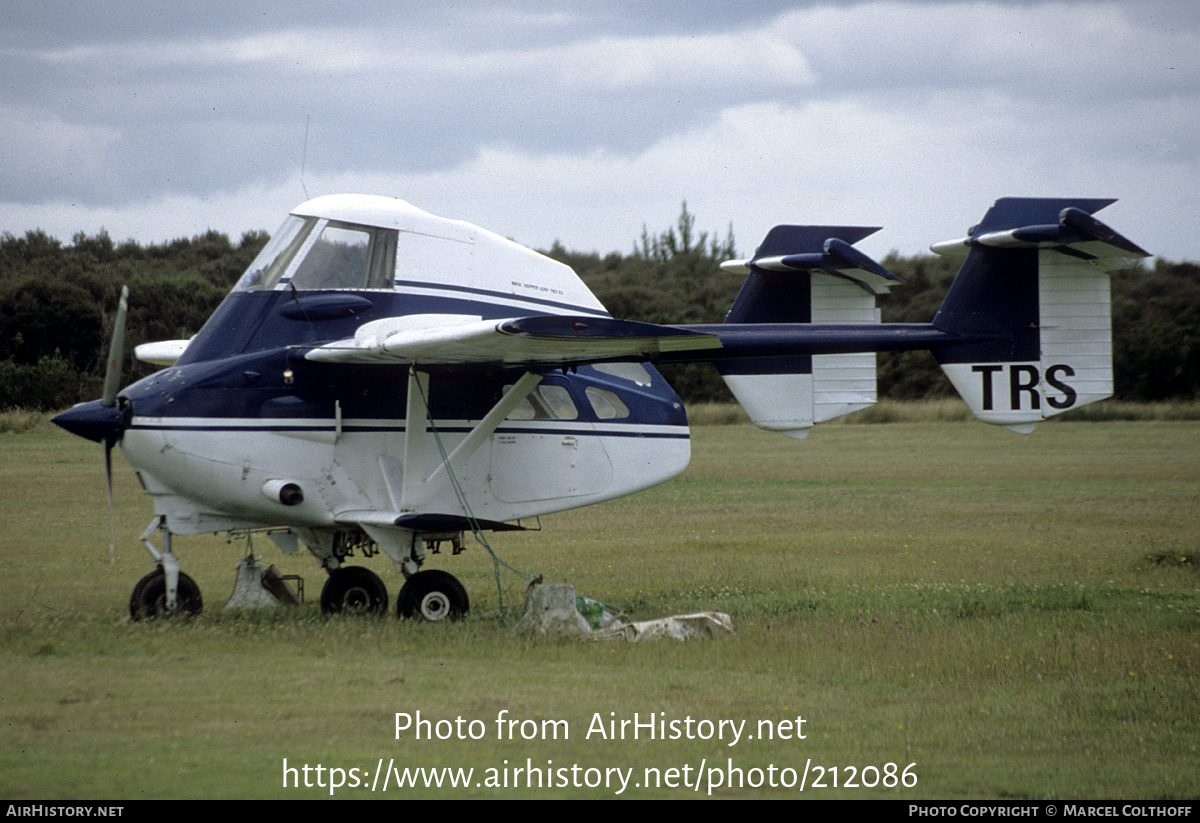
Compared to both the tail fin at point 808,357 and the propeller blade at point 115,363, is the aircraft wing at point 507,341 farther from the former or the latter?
the tail fin at point 808,357

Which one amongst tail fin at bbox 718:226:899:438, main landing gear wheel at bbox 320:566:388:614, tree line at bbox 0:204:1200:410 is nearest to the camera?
A: main landing gear wheel at bbox 320:566:388:614

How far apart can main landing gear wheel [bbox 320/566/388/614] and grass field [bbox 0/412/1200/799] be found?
369 mm

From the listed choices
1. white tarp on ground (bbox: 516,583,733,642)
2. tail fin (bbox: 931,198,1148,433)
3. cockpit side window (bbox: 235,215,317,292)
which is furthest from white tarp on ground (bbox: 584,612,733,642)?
cockpit side window (bbox: 235,215,317,292)

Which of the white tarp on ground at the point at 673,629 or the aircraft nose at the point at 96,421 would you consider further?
the white tarp on ground at the point at 673,629

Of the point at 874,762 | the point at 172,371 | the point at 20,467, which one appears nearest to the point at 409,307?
the point at 172,371

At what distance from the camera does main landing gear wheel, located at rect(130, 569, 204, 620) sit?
995 cm

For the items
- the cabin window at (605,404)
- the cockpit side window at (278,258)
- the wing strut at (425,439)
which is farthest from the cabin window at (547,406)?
the cockpit side window at (278,258)

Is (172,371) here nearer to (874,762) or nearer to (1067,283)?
(874,762)

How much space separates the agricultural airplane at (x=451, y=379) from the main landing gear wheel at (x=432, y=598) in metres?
0.02

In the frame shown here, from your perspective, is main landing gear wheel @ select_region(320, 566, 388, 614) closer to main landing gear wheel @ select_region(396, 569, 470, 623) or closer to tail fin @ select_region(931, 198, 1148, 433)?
main landing gear wheel @ select_region(396, 569, 470, 623)

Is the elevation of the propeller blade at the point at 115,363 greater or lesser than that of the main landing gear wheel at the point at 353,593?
greater

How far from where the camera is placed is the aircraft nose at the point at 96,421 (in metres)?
9.54

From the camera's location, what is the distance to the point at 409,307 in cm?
1062

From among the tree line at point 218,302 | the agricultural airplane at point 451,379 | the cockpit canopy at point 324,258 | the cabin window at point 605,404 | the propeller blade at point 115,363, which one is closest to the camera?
the propeller blade at point 115,363
